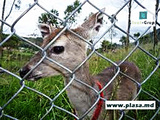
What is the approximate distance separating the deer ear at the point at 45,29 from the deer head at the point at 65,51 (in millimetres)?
51

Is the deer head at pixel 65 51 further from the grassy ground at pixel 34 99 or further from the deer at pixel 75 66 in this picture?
the grassy ground at pixel 34 99

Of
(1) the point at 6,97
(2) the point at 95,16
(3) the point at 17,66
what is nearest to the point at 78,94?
(2) the point at 95,16

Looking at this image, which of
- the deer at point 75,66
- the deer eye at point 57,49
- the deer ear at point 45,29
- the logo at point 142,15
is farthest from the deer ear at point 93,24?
the logo at point 142,15

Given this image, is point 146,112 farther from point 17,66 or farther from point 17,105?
point 17,66

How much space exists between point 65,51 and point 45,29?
0.41m

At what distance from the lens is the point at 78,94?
2297mm

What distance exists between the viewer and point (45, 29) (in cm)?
270

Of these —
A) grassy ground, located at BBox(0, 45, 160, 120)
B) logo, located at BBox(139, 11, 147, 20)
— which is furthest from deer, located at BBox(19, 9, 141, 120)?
logo, located at BBox(139, 11, 147, 20)

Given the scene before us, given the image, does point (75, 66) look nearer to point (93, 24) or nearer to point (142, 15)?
point (93, 24)

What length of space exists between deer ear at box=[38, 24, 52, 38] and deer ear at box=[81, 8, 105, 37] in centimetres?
39

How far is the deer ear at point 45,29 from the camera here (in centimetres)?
267

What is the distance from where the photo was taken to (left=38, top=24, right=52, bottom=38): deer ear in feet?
8.75

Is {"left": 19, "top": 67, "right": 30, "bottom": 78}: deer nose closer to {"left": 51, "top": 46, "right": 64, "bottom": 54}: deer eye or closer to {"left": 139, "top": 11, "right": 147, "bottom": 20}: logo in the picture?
{"left": 51, "top": 46, "right": 64, "bottom": 54}: deer eye

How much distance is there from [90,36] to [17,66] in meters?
1.46
